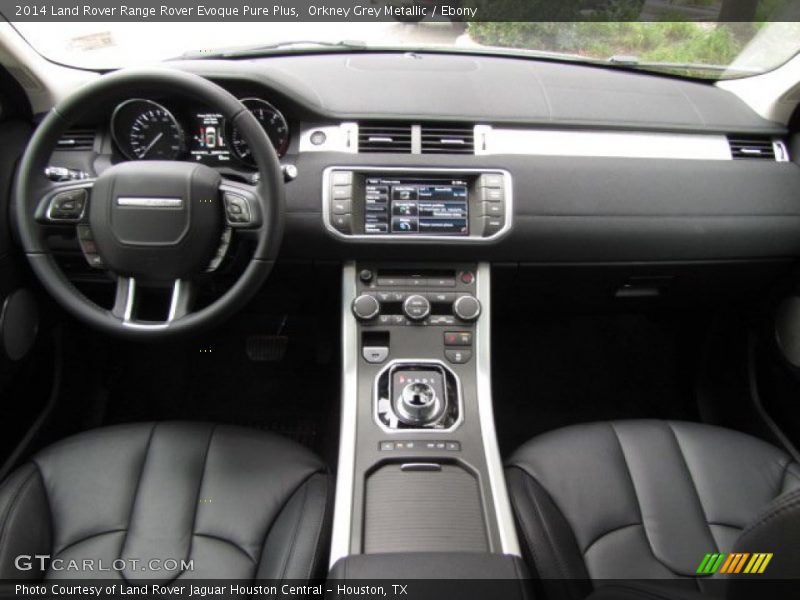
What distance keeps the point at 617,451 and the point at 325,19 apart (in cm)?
149

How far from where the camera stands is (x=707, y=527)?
4.45 ft

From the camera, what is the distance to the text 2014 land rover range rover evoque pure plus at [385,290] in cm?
127

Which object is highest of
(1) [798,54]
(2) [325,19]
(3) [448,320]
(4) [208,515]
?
(2) [325,19]

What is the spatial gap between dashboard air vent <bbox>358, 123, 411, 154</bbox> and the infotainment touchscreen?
93 millimetres

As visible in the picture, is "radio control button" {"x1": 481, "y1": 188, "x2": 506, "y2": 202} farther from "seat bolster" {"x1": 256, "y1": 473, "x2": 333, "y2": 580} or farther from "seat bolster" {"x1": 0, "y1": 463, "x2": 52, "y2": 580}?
"seat bolster" {"x1": 0, "y1": 463, "x2": 52, "y2": 580}

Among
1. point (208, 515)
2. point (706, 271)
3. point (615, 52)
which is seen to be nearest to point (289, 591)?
point (208, 515)

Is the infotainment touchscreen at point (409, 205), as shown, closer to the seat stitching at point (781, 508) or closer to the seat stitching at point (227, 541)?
the seat stitching at point (227, 541)

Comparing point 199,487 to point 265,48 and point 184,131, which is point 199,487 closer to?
point 184,131

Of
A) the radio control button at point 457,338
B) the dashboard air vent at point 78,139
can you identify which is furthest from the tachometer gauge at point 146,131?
the radio control button at point 457,338

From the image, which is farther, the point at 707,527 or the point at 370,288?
the point at 370,288

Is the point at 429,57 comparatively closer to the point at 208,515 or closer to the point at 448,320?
the point at 448,320

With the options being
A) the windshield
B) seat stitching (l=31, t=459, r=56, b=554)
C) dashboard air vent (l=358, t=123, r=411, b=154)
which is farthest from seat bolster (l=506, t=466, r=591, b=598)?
the windshield

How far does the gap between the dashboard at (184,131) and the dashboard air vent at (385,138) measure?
8.6 inches

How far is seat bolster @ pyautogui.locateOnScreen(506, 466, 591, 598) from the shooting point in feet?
4.01
